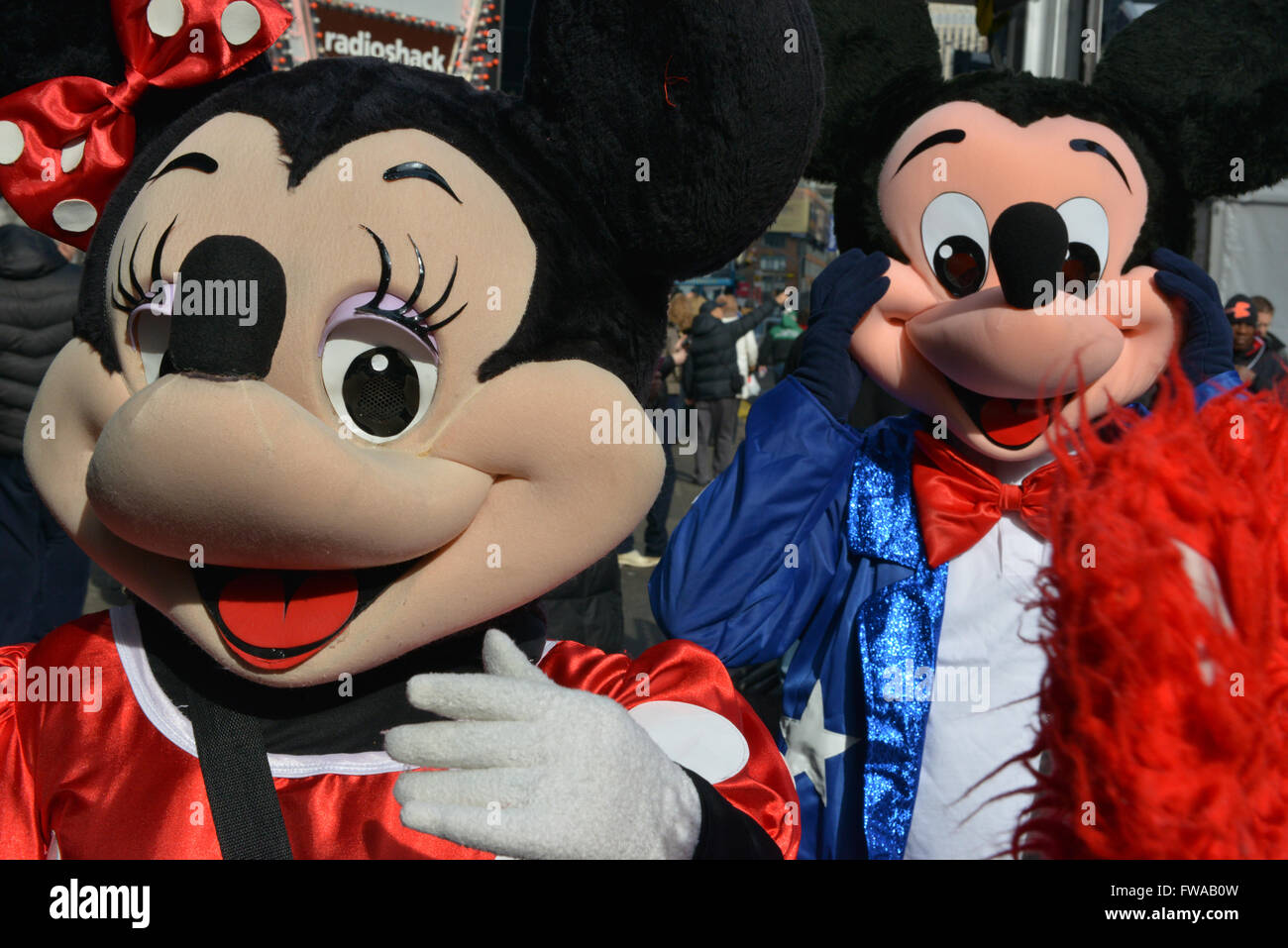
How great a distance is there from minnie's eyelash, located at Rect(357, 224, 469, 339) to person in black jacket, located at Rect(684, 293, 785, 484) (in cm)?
675

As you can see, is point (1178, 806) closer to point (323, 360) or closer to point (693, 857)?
point (693, 857)

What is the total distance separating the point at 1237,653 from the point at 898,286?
1.03 meters

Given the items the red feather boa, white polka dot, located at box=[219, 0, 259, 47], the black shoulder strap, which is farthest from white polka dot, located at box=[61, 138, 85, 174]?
the red feather boa

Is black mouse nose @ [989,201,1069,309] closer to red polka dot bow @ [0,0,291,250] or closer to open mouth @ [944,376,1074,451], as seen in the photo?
open mouth @ [944,376,1074,451]

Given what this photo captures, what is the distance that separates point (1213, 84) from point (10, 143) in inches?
75.3

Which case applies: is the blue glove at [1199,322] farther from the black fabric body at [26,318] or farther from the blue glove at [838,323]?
the black fabric body at [26,318]

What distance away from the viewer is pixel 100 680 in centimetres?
130

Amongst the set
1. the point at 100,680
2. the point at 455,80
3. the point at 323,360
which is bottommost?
the point at 100,680

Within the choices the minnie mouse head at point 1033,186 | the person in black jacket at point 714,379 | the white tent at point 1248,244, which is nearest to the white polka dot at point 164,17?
the minnie mouse head at point 1033,186

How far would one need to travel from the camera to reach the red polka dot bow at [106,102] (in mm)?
1309

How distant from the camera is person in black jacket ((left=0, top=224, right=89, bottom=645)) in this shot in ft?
11.2

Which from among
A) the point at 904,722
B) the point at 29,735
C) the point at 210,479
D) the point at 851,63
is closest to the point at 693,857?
the point at 210,479

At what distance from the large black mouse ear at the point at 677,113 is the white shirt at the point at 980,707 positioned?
78cm

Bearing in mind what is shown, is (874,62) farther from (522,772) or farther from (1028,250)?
(522,772)
